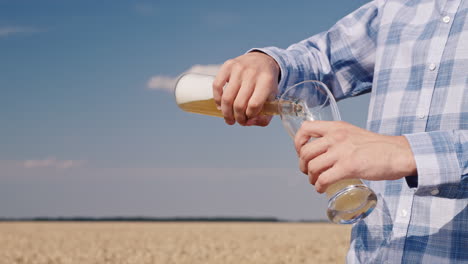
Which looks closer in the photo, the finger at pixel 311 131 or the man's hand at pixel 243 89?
the finger at pixel 311 131

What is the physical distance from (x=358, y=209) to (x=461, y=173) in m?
0.22

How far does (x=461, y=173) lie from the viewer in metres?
1.24

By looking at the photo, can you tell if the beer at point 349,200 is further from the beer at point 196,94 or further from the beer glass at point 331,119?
the beer at point 196,94

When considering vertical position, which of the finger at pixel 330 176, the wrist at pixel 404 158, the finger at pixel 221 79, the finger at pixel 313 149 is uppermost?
the finger at pixel 221 79

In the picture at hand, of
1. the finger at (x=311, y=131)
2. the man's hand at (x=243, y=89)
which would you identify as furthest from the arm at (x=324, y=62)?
the finger at (x=311, y=131)

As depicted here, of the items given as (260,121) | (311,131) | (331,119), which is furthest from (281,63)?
(311,131)

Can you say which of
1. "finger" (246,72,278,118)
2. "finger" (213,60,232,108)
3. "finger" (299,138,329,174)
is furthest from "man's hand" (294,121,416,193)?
"finger" (213,60,232,108)

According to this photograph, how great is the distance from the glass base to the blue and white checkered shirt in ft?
0.31

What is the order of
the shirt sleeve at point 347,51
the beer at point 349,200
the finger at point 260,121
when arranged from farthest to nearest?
the shirt sleeve at point 347,51
the finger at point 260,121
the beer at point 349,200

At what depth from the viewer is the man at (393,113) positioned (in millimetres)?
1158

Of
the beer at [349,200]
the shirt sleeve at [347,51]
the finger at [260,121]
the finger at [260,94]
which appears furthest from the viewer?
the shirt sleeve at [347,51]

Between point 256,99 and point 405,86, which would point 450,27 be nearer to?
point 405,86

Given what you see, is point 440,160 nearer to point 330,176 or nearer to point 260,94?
point 330,176

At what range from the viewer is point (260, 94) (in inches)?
56.6
